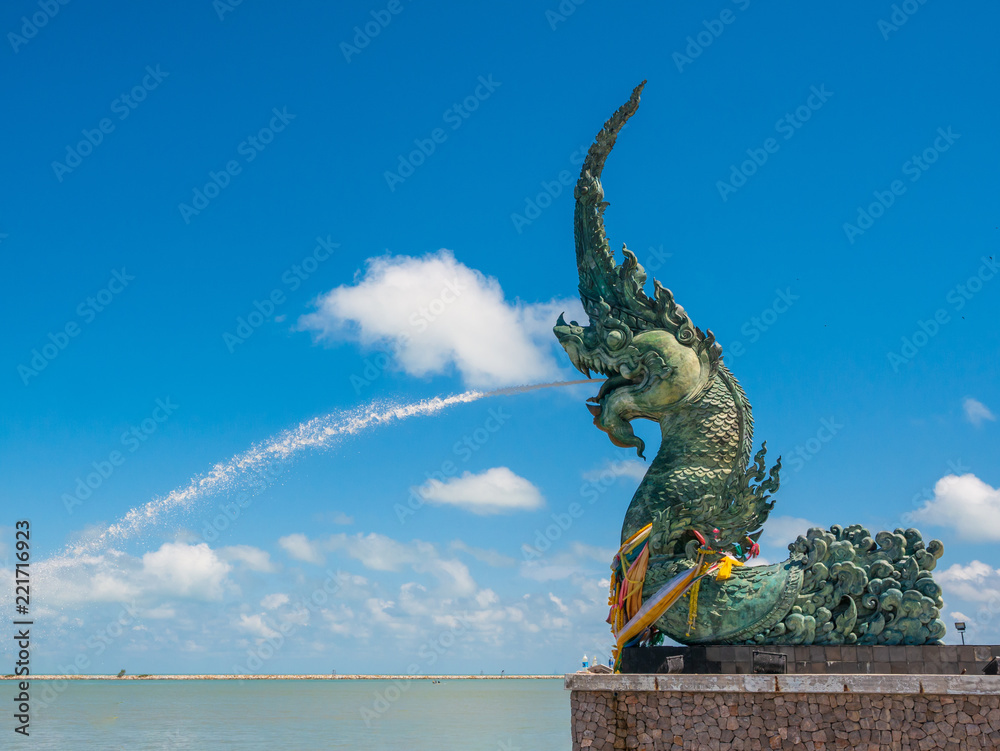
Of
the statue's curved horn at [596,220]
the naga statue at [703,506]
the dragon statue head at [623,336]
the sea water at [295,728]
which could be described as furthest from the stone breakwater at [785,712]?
the sea water at [295,728]

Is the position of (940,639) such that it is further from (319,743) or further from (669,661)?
(319,743)

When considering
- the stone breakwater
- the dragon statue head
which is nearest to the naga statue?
the dragon statue head

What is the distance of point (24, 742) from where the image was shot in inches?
1369

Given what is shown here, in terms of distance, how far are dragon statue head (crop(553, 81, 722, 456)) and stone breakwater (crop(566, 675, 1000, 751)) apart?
371cm

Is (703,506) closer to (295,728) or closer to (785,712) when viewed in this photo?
(785,712)

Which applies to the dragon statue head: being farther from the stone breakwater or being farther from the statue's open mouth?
the stone breakwater

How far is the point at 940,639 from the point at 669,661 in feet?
11.3

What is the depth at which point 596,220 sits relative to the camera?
1449 cm

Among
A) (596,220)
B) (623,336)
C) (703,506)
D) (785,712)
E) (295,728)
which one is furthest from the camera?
(295,728)

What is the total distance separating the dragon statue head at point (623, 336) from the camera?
13.7 meters

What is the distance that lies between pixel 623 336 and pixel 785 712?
5501 mm

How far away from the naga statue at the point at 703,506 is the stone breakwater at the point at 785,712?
938mm

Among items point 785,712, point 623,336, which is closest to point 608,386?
point 623,336

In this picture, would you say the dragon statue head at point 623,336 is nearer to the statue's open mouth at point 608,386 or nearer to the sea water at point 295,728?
the statue's open mouth at point 608,386
